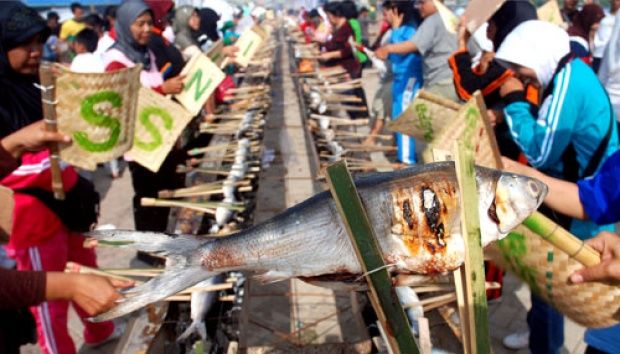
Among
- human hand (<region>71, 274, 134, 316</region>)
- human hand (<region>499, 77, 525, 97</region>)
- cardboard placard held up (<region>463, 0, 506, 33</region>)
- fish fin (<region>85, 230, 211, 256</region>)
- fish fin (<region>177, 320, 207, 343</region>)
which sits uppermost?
cardboard placard held up (<region>463, 0, 506, 33</region>)

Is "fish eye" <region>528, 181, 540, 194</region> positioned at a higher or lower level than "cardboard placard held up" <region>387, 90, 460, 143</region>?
higher

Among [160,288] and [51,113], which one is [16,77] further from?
[160,288]

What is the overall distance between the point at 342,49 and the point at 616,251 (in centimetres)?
956

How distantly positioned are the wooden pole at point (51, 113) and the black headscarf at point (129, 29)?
172cm

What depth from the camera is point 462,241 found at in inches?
50.6

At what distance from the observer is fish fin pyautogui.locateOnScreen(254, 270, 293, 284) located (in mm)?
1411

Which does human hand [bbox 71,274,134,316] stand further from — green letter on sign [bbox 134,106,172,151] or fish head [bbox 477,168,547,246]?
green letter on sign [bbox 134,106,172,151]

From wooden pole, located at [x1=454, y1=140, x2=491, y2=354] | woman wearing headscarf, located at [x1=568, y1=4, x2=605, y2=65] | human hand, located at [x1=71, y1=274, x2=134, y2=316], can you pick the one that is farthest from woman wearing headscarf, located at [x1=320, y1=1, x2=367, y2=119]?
wooden pole, located at [x1=454, y1=140, x2=491, y2=354]

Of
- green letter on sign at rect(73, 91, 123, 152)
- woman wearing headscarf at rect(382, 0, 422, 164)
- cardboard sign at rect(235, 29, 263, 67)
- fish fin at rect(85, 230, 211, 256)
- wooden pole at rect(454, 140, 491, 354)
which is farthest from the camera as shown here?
cardboard sign at rect(235, 29, 263, 67)

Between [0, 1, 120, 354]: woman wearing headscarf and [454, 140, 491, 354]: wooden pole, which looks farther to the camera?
[0, 1, 120, 354]: woman wearing headscarf

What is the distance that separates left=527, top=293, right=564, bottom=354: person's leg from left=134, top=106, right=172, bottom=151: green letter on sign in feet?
9.90

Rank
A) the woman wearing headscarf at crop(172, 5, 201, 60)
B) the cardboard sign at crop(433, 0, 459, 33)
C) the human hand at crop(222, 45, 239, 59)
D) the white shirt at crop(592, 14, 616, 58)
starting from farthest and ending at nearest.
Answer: the woman wearing headscarf at crop(172, 5, 201, 60)
the human hand at crop(222, 45, 239, 59)
the white shirt at crop(592, 14, 616, 58)
the cardboard sign at crop(433, 0, 459, 33)

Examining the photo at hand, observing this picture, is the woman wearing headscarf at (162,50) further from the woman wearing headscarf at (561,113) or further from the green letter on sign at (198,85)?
the woman wearing headscarf at (561,113)

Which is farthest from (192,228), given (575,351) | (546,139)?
(575,351)
